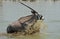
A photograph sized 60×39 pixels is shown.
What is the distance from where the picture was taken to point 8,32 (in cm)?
1280

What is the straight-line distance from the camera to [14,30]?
1255 cm

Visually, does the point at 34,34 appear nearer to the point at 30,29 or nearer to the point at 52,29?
the point at 30,29

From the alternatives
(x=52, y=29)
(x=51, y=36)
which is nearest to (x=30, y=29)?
(x=51, y=36)

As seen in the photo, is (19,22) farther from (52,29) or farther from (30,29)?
(52,29)

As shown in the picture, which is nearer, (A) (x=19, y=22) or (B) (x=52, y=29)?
(A) (x=19, y=22)

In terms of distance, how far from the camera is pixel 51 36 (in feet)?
43.4

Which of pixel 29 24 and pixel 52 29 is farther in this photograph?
pixel 52 29

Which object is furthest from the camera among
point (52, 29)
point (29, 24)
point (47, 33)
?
point (52, 29)

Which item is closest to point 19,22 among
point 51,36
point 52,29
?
point 51,36

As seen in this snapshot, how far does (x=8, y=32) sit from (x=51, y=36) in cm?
176

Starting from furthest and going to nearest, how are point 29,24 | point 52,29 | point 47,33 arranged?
point 52,29, point 47,33, point 29,24

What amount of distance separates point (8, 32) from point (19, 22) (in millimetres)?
622

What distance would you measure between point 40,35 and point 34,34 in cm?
32

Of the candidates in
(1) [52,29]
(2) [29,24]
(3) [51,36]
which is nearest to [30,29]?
(2) [29,24]
